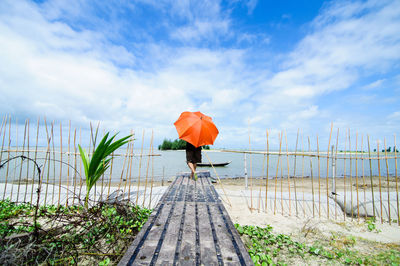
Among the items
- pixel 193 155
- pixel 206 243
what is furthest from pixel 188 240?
pixel 193 155

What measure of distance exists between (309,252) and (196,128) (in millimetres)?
2906

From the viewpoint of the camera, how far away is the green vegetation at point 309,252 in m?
2.49

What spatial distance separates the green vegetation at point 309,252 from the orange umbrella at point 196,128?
1.99m

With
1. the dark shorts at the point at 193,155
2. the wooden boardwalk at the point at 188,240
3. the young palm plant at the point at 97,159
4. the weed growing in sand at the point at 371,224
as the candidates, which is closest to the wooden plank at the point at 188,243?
the wooden boardwalk at the point at 188,240

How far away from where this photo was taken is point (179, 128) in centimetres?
426

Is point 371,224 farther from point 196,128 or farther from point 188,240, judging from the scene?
point 188,240

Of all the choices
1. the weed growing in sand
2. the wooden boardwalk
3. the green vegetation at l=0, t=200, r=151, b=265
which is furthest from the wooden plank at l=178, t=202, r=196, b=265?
the weed growing in sand

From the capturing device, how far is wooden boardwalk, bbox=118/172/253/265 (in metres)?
1.47

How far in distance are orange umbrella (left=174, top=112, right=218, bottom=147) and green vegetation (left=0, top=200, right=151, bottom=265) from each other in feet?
5.97

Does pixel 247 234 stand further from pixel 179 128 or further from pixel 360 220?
pixel 360 220

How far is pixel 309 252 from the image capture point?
271 centimetres

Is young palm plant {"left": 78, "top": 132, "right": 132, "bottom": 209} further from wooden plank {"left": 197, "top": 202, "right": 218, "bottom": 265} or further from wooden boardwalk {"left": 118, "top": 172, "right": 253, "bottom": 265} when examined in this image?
wooden plank {"left": 197, "top": 202, "right": 218, "bottom": 265}

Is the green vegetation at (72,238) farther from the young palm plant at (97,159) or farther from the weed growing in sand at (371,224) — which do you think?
the weed growing in sand at (371,224)

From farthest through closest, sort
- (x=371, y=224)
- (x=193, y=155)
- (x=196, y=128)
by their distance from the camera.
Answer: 1. (x=193, y=155)
2. (x=196, y=128)
3. (x=371, y=224)
